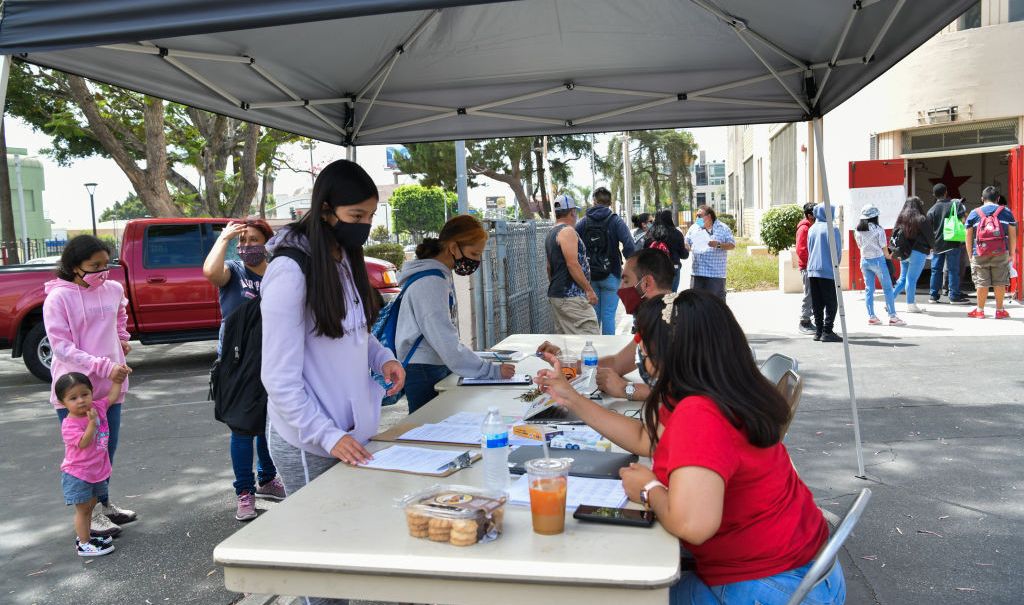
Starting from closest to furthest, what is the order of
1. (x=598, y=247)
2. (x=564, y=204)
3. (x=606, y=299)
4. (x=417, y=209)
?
1. (x=564, y=204)
2. (x=598, y=247)
3. (x=606, y=299)
4. (x=417, y=209)

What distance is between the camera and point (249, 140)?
1691 cm

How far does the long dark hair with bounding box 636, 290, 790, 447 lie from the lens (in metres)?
2.14

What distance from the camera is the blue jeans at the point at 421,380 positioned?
4.25 meters

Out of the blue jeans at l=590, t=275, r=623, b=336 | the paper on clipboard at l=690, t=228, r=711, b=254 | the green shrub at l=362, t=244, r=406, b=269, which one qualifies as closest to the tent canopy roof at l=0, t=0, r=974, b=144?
the blue jeans at l=590, t=275, r=623, b=336

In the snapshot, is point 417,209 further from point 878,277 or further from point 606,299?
point 606,299

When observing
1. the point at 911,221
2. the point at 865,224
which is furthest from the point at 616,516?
the point at 911,221

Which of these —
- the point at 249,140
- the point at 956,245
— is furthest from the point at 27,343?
the point at 956,245

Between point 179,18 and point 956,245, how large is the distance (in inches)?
515

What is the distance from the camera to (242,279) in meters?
4.76

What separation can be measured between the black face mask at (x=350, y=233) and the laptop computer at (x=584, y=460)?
95 cm

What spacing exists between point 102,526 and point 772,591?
3953 millimetres

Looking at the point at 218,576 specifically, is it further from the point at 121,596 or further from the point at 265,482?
the point at 265,482

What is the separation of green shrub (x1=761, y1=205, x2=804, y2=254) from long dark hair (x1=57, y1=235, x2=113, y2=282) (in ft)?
58.2

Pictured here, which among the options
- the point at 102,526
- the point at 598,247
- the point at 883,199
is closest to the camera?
the point at 102,526
